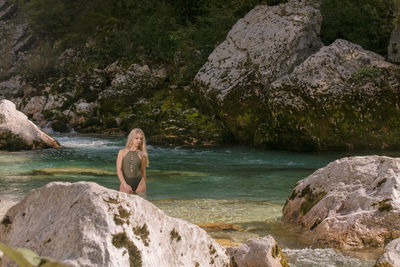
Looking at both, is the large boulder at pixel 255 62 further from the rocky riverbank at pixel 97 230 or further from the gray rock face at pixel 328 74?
the rocky riverbank at pixel 97 230

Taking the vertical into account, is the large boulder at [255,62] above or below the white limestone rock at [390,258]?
above

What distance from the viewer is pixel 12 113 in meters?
15.2

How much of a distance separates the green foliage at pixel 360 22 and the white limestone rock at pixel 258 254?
43.5 ft

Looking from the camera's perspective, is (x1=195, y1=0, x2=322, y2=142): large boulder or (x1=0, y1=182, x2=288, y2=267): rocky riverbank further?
(x1=195, y1=0, x2=322, y2=142): large boulder

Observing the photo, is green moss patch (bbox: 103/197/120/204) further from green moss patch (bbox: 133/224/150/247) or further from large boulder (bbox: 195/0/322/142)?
large boulder (bbox: 195/0/322/142)

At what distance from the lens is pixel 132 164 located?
5895 mm

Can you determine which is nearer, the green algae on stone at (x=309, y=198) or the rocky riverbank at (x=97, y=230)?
the rocky riverbank at (x=97, y=230)

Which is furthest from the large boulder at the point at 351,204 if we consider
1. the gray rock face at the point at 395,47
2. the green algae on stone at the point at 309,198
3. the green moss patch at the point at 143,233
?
the gray rock face at the point at 395,47

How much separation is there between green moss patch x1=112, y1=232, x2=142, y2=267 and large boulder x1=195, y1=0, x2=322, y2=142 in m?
12.6

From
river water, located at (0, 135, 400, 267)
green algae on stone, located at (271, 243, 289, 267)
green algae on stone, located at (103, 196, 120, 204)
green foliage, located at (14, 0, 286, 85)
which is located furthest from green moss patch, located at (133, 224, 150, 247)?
green foliage, located at (14, 0, 286, 85)

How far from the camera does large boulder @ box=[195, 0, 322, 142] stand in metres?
15.2

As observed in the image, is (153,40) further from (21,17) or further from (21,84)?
(21,17)

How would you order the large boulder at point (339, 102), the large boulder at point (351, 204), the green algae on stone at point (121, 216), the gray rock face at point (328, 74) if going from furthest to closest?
the gray rock face at point (328, 74) < the large boulder at point (339, 102) < the large boulder at point (351, 204) < the green algae on stone at point (121, 216)

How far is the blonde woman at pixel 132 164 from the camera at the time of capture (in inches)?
232
